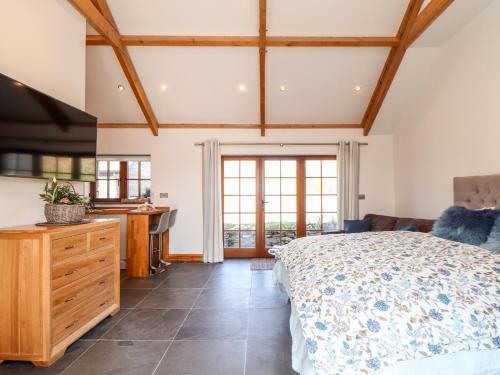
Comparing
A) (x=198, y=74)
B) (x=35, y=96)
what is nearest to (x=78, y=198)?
(x=35, y=96)

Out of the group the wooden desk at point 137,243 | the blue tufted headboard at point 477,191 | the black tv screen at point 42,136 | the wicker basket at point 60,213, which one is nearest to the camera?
the black tv screen at point 42,136

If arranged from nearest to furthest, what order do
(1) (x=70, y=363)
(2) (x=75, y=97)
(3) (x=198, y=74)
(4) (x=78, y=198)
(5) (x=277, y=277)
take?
(1) (x=70, y=363) < (4) (x=78, y=198) < (2) (x=75, y=97) < (5) (x=277, y=277) < (3) (x=198, y=74)

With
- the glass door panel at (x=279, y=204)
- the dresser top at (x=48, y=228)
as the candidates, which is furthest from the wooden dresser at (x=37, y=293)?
the glass door panel at (x=279, y=204)

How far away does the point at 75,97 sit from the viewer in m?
2.77

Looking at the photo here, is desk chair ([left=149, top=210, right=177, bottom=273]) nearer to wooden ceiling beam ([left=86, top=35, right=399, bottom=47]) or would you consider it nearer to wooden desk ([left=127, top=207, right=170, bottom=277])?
wooden desk ([left=127, top=207, right=170, bottom=277])

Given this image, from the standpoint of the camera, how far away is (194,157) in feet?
16.0

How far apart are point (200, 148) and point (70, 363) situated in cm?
358

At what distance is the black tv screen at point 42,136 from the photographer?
1.90 metres

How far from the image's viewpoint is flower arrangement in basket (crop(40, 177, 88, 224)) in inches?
84.8

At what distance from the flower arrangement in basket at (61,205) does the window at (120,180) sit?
2.60m

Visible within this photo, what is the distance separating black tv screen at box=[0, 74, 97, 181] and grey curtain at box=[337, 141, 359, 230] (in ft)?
12.3

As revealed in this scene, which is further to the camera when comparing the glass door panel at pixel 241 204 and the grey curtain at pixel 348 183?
the glass door panel at pixel 241 204

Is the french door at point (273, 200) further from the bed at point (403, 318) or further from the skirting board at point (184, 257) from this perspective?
the bed at point (403, 318)

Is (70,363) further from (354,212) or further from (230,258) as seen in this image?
(354,212)
